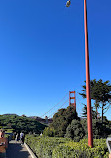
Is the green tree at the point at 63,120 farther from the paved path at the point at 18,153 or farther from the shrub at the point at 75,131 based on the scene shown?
the paved path at the point at 18,153

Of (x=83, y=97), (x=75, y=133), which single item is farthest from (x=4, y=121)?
(x=75, y=133)

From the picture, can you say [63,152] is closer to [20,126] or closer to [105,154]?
[105,154]

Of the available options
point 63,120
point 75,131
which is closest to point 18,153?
point 75,131

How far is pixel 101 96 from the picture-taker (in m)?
22.4

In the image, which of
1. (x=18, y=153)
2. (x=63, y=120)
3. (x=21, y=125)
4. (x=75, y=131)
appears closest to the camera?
(x=18, y=153)

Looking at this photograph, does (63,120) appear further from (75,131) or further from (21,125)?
(21,125)

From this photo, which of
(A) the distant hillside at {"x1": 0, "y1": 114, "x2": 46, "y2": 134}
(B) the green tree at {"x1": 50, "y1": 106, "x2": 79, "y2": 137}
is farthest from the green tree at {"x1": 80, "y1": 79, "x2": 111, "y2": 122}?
(A) the distant hillside at {"x1": 0, "y1": 114, "x2": 46, "y2": 134}

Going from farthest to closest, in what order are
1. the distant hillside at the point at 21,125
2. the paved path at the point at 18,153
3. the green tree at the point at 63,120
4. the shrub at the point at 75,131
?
1. the distant hillside at the point at 21,125
2. the green tree at the point at 63,120
3. the shrub at the point at 75,131
4. the paved path at the point at 18,153

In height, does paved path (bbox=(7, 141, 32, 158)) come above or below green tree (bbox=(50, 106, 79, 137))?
below

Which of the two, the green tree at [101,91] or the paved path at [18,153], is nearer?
the paved path at [18,153]

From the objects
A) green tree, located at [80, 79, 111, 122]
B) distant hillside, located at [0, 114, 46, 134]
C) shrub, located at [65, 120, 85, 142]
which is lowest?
distant hillside, located at [0, 114, 46, 134]

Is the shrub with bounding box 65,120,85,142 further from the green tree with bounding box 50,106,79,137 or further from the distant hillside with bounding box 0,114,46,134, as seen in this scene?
the distant hillside with bounding box 0,114,46,134

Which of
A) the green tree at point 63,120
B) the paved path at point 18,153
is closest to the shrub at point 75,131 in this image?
the green tree at point 63,120

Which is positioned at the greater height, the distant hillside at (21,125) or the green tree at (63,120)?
the green tree at (63,120)
